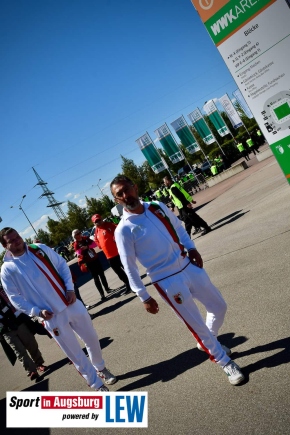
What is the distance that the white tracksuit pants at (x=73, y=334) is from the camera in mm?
3740

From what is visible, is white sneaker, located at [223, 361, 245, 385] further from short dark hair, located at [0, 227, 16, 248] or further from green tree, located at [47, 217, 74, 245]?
green tree, located at [47, 217, 74, 245]

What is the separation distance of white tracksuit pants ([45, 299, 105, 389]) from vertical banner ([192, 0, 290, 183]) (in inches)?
131

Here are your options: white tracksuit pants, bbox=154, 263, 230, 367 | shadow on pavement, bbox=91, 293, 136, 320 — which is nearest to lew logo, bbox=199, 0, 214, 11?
white tracksuit pants, bbox=154, 263, 230, 367

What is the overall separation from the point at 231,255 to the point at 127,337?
2.72 m

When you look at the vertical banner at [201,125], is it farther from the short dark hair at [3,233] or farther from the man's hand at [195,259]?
the man's hand at [195,259]

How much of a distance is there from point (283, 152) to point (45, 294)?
3.55 metres

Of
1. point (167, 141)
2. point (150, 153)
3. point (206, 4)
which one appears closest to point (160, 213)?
point (206, 4)

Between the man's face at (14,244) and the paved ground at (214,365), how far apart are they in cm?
211

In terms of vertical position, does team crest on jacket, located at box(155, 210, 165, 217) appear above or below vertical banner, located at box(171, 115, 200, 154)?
below

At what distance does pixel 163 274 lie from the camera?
312cm

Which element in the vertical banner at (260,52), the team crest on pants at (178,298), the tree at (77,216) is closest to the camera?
the team crest on pants at (178,298)

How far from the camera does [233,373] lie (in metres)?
3.08

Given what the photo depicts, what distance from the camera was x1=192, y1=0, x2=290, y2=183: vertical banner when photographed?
385 centimetres

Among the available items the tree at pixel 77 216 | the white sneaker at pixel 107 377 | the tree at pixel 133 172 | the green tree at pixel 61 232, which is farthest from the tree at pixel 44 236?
the white sneaker at pixel 107 377
